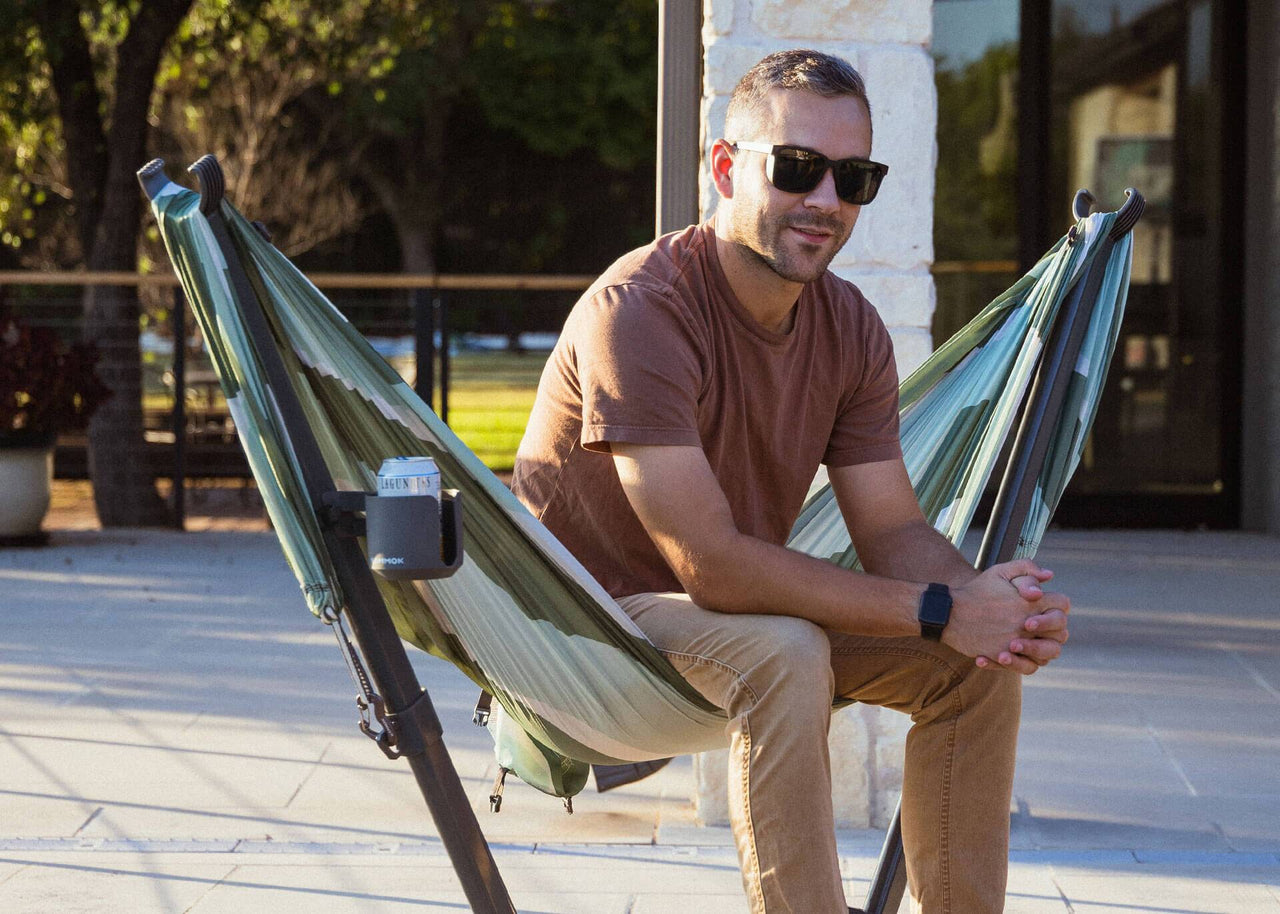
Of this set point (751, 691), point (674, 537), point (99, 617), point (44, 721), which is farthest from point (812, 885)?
point (99, 617)

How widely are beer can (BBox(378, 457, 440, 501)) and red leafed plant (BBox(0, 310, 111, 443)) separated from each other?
19.5ft

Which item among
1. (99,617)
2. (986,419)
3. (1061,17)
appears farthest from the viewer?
(1061,17)

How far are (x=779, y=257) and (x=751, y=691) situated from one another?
68 centimetres

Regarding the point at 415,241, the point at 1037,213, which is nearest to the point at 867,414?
the point at 1037,213

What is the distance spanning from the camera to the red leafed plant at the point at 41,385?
749 centimetres

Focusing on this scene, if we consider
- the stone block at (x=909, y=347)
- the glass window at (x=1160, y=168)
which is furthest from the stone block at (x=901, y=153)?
the glass window at (x=1160, y=168)

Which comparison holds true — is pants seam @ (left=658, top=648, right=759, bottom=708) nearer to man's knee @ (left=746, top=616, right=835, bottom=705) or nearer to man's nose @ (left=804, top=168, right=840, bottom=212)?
man's knee @ (left=746, top=616, right=835, bottom=705)

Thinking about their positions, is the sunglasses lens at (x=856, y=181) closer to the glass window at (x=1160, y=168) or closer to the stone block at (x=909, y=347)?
the stone block at (x=909, y=347)

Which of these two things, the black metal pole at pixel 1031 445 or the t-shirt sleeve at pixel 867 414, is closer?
the black metal pole at pixel 1031 445

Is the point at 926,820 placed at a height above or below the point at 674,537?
below

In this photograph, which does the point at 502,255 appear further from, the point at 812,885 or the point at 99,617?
the point at 812,885

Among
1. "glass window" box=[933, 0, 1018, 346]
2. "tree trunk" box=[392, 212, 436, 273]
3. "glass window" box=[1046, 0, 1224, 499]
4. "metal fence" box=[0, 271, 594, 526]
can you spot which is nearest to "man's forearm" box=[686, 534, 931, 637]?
"metal fence" box=[0, 271, 594, 526]

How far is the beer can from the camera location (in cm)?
206

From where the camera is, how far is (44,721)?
14.1ft
